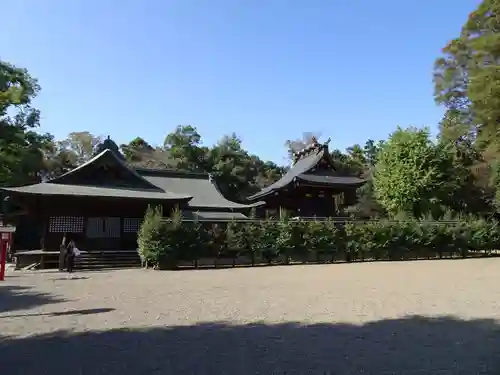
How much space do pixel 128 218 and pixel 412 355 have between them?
67.1 ft

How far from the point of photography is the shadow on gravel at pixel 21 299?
882 cm

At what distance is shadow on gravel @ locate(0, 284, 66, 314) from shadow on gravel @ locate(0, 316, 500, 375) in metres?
3.24

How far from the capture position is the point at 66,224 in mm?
21656

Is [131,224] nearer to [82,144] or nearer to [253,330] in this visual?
[253,330]

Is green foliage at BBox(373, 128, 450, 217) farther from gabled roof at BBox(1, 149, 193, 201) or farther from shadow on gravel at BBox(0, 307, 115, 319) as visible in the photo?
shadow on gravel at BBox(0, 307, 115, 319)

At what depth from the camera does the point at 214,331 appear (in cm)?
629

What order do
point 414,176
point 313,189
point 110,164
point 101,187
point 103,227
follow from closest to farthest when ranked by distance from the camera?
point 103,227, point 101,187, point 110,164, point 414,176, point 313,189

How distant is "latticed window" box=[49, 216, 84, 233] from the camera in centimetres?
2142

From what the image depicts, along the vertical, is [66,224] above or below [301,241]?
above

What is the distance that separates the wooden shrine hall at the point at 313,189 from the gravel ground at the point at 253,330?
19006 millimetres

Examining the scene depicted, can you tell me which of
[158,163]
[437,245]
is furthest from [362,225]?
[158,163]

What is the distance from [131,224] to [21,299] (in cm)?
1347

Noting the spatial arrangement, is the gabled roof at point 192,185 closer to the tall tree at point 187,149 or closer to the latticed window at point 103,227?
the latticed window at point 103,227

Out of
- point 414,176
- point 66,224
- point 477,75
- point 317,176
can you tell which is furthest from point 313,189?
point 66,224
